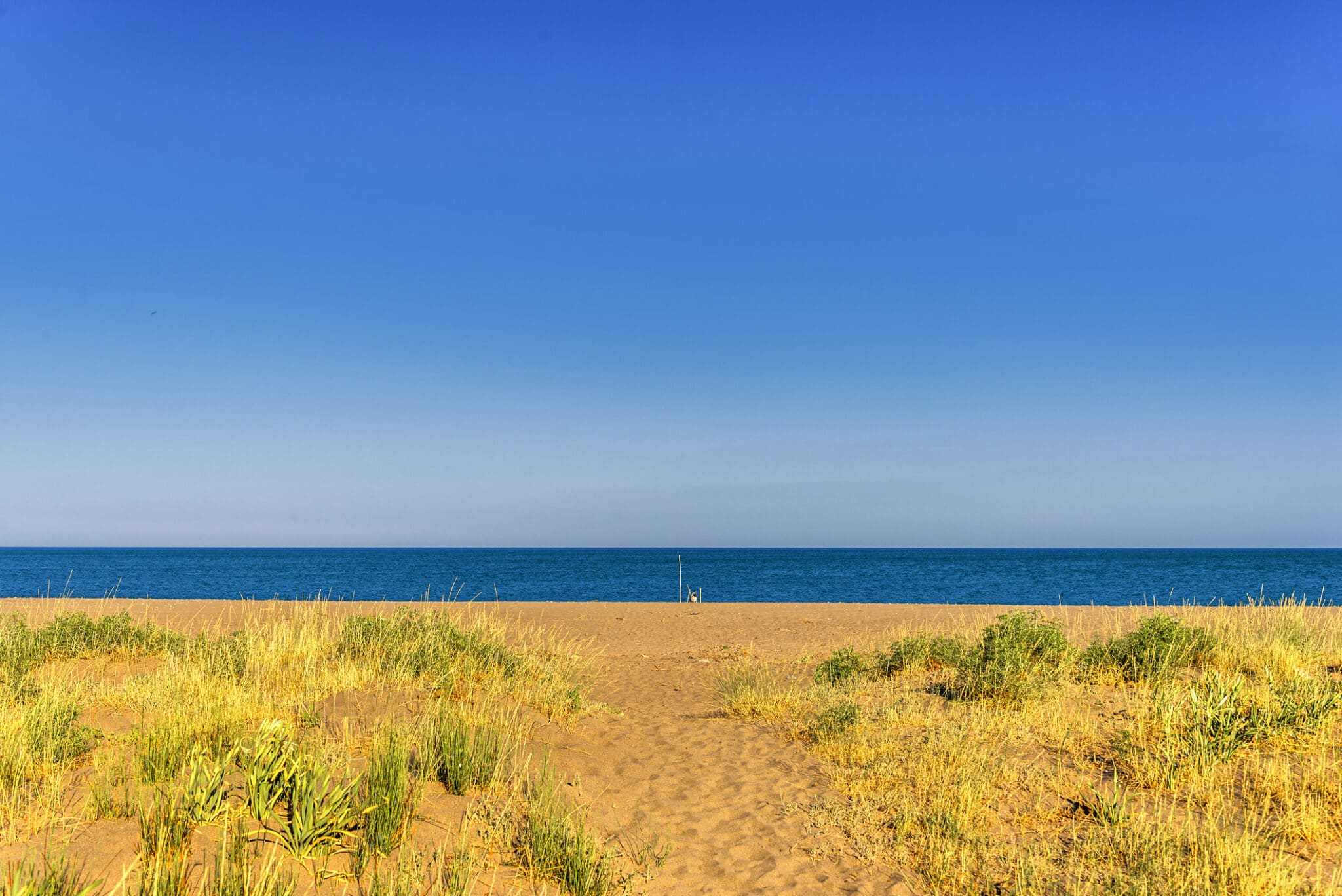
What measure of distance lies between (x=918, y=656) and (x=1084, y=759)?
5.11 m

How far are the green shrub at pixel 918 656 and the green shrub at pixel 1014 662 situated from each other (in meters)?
0.63

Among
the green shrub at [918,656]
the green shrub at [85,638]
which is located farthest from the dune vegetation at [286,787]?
the green shrub at [918,656]

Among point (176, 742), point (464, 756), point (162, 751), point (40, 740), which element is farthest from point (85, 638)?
point (464, 756)

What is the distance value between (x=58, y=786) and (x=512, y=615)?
20.6 m

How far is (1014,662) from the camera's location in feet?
35.2

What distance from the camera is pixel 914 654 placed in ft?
41.7

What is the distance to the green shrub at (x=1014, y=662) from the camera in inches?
396

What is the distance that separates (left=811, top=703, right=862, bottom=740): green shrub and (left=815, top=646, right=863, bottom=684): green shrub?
2.85m

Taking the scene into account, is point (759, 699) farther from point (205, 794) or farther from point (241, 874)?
point (241, 874)

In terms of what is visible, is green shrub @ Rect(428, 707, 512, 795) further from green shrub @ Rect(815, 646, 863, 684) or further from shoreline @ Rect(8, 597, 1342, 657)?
shoreline @ Rect(8, 597, 1342, 657)

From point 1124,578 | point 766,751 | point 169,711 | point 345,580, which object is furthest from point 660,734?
point 1124,578

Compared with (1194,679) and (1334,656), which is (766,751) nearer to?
(1194,679)

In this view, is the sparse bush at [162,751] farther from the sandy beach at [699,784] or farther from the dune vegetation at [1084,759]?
the dune vegetation at [1084,759]

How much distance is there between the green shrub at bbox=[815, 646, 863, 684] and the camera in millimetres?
12008
